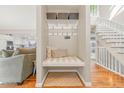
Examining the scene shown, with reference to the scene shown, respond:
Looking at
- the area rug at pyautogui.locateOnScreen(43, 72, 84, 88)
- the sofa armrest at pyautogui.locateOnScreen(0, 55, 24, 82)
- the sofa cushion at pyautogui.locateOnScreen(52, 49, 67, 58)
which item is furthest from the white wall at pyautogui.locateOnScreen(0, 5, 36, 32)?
the area rug at pyautogui.locateOnScreen(43, 72, 84, 88)

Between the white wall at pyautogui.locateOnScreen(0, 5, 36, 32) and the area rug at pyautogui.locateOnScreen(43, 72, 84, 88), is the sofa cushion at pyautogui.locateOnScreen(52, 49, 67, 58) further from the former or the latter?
the white wall at pyautogui.locateOnScreen(0, 5, 36, 32)

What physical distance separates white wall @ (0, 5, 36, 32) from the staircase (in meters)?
3.15

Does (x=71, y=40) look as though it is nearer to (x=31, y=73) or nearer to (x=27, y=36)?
(x=31, y=73)

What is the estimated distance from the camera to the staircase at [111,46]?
4665mm

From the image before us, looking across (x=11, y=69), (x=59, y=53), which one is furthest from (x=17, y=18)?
(x=11, y=69)

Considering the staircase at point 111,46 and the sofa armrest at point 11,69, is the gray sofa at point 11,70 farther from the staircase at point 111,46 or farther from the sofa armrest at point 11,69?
the staircase at point 111,46

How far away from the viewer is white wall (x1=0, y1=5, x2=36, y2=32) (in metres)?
6.57

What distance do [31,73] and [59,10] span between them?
7.88ft

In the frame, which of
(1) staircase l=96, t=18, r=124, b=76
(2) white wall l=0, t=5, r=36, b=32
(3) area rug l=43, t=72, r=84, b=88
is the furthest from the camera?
(2) white wall l=0, t=5, r=36, b=32

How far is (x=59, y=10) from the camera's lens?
5383 millimetres

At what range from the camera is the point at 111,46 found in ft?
15.9
